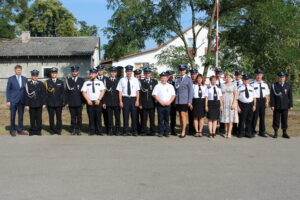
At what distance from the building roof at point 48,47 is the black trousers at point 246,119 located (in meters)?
21.5

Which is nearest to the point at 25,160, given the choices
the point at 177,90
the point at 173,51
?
the point at 177,90

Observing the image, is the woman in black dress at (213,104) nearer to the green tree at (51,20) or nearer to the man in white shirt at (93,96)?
the man in white shirt at (93,96)

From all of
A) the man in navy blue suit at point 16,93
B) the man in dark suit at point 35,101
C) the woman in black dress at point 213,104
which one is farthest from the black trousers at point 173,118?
the man in navy blue suit at point 16,93

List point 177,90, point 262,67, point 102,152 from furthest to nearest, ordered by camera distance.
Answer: point 262,67
point 177,90
point 102,152

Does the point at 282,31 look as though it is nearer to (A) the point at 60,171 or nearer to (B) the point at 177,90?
(B) the point at 177,90

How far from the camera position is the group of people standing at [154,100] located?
9.61 metres

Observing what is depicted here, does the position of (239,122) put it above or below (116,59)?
below

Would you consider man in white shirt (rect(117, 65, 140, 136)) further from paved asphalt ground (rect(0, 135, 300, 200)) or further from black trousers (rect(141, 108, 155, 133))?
paved asphalt ground (rect(0, 135, 300, 200))

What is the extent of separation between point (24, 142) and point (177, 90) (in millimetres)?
4171

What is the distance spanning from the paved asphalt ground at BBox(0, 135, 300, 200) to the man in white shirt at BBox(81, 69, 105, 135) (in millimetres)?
855

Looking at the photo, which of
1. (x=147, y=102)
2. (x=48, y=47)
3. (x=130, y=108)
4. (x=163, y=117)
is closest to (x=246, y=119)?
(x=163, y=117)

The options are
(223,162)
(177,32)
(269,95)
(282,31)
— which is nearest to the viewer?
(223,162)

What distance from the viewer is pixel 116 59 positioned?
15.0 meters

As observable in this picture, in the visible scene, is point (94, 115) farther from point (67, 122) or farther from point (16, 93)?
point (67, 122)
